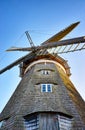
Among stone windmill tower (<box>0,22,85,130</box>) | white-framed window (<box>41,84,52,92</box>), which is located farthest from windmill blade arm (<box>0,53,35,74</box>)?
white-framed window (<box>41,84,52,92</box>)

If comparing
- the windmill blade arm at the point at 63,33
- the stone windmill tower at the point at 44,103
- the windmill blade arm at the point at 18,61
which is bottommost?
the stone windmill tower at the point at 44,103

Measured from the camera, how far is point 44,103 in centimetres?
1467

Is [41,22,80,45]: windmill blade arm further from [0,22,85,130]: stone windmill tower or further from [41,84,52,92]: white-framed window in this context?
[41,84,52,92]: white-framed window

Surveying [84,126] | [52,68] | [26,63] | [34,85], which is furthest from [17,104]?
[26,63]

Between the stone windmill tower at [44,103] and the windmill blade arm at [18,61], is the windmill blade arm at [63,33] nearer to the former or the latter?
the stone windmill tower at [44,103]

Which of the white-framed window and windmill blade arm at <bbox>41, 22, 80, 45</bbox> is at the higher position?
windmill blade arm at <bbox>41, 22, 80, 45</bbox>

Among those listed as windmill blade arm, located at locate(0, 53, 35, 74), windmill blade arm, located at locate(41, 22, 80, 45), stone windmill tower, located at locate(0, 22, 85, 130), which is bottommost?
stone windmill tower, located at locate(0, 22, 85, 130)

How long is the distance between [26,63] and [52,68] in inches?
130

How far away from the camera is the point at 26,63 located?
76.0 feet

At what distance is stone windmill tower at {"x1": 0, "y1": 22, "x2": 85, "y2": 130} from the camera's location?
1346cm

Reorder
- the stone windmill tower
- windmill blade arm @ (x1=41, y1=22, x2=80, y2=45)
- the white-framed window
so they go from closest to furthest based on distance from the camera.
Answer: the stone windmill tower, the white-framed window, windmill blade arm @ (x1=41, y1=22, x2=80, y2=45)

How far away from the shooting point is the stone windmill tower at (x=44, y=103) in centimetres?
1346

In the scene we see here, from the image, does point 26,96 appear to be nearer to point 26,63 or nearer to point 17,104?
point 17,104

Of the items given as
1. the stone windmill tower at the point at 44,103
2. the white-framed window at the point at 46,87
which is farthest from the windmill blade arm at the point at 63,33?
the white-framed window at the point at 46,87
